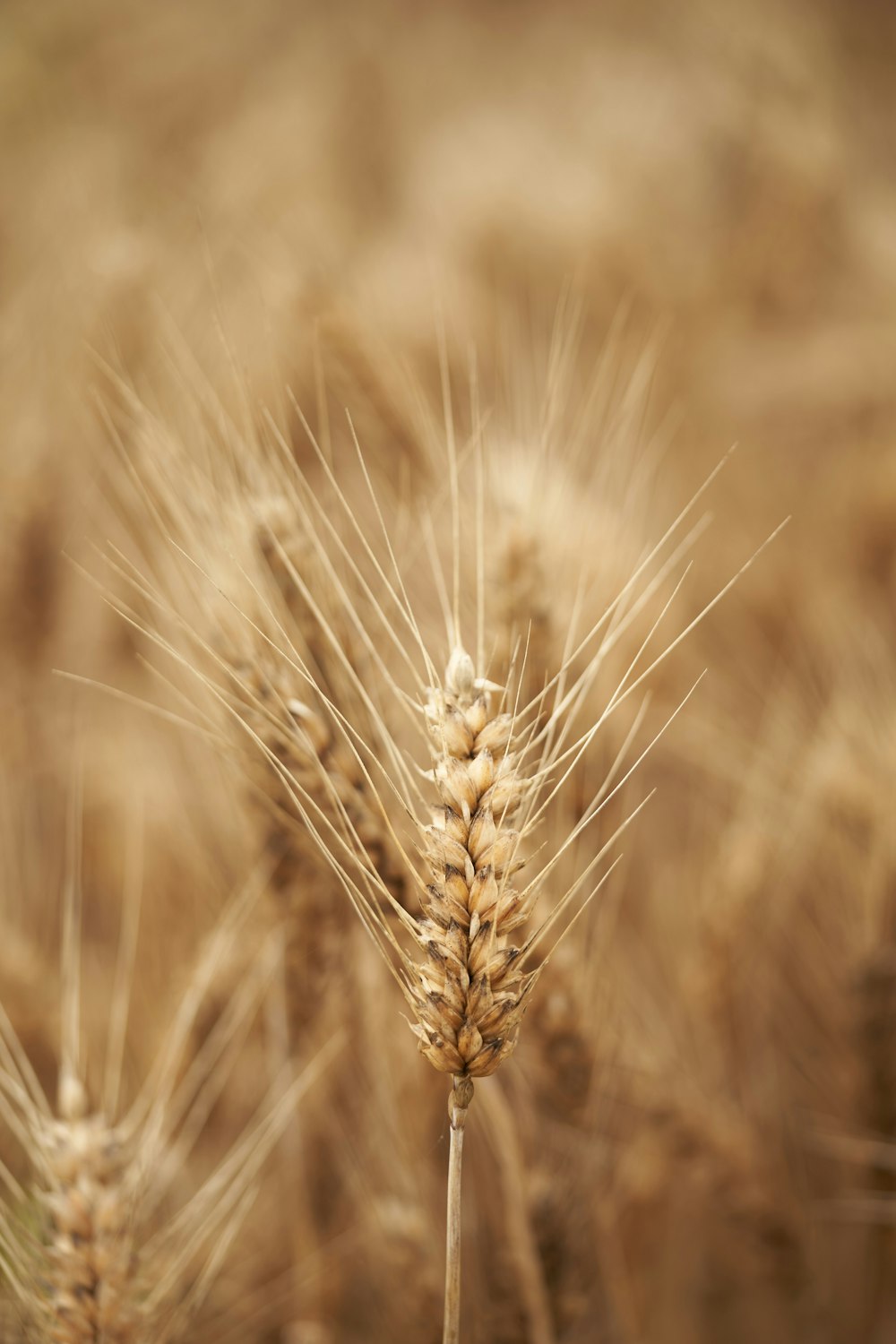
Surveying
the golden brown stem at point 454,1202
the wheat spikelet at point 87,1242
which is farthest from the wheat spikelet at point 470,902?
the wheat spikelet at point 87,1242

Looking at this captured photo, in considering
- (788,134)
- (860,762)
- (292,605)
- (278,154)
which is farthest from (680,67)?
(292,605)

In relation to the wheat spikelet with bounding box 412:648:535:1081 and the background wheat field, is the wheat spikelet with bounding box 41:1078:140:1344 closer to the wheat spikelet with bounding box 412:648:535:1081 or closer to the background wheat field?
the background wheat field

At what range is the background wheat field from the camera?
0.58m

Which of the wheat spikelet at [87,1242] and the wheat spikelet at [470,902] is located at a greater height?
the wheat spikelet at [470,902]

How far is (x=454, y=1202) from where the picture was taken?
349mm

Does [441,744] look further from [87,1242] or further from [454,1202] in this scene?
[87,1242]

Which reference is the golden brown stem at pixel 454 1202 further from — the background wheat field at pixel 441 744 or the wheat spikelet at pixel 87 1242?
the wheat spikelet at pixel 87 1242

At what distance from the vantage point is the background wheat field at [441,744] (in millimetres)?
583

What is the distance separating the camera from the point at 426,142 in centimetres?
290

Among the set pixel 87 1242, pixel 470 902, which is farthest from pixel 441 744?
pixel 87 1242

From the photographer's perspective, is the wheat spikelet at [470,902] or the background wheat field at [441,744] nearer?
the wheat spikelet at [470,902]

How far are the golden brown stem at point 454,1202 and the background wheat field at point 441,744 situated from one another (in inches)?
1.1

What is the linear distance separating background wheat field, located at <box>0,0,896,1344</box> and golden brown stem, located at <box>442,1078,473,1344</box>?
3 centimetres

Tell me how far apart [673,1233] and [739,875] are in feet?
1.76
